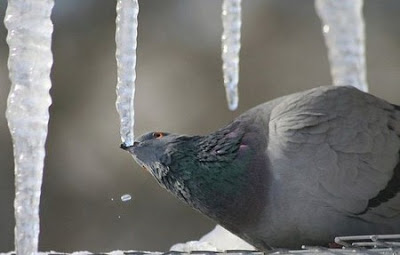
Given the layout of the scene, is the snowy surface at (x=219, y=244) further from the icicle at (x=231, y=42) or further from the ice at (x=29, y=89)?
the ice at (x=29, y=89)

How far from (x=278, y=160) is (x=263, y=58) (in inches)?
181

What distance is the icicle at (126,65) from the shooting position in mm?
2553

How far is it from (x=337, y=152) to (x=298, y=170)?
12 cm

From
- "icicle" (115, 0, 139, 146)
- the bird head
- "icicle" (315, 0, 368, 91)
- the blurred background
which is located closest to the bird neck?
the bird head

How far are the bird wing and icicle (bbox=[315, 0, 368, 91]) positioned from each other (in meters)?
0.76

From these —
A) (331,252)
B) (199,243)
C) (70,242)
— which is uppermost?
(331,252)

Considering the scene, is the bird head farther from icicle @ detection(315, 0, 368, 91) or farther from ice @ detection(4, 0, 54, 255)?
icicle @ detection(315, 0, 368, 91)

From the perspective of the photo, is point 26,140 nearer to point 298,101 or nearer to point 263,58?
point 298,101

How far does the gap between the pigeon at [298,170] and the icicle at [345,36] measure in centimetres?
71

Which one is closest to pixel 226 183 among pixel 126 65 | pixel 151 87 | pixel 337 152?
pixel 337 152

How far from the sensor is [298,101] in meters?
2.57

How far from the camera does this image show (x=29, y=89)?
8.09ft

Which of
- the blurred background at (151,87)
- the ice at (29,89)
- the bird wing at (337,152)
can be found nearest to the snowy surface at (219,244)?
the bird wing at (337,152)

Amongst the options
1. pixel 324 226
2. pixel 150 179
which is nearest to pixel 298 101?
pixel 324 226
